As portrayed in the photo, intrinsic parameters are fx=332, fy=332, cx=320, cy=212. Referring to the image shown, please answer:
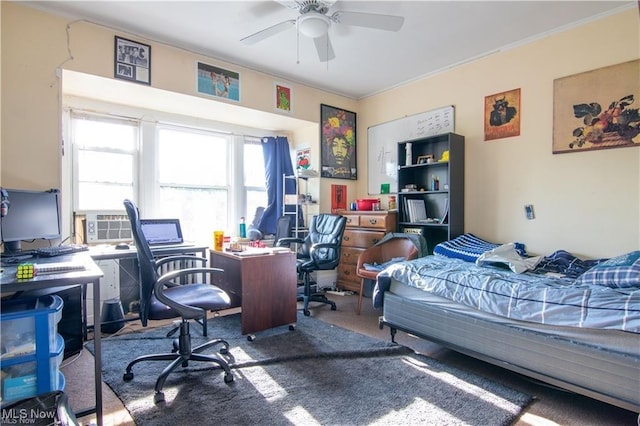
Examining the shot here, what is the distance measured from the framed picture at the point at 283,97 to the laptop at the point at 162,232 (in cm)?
176

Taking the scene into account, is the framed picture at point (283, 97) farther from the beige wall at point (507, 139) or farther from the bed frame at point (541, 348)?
the bed frame at point (541, 348)

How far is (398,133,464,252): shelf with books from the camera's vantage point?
338cm

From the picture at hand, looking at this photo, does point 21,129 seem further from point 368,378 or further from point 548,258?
point 548,258

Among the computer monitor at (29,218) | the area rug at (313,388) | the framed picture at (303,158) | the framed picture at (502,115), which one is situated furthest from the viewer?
the framed picture at (303,158)

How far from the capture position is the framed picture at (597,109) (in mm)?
2516

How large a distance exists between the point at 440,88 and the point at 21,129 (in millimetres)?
3888

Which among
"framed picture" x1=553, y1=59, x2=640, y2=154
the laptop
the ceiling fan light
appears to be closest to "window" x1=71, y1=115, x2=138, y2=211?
the laptop

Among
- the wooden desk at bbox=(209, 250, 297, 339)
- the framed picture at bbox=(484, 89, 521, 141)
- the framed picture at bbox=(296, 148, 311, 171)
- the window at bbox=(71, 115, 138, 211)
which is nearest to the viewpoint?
the wooden desk at bbox=(209, 250, 297, 339)

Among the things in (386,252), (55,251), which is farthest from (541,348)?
(55,251)

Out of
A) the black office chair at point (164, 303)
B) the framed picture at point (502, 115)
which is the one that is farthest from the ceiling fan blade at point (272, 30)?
the framed picture at point (502, 115)

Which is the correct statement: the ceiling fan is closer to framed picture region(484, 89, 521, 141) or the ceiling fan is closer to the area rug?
framed picture region(484, 89, 521, 141)

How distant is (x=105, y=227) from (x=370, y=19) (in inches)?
118

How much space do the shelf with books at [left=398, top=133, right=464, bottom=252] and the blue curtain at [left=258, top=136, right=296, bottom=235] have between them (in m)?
1.58

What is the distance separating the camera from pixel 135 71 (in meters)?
2.97
